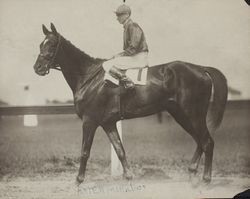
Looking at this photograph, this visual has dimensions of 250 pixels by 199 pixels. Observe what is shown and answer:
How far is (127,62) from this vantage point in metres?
2.79

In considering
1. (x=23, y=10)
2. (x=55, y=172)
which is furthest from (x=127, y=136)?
(x=23, y=10)

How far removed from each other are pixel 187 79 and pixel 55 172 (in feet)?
3.55

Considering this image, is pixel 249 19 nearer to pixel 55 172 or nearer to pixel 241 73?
pixel 241 73

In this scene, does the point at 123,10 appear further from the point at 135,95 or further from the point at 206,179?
the point at 206,179

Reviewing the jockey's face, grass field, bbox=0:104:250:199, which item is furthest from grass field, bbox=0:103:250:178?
the jockey's face

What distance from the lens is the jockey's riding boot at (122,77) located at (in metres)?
2.74

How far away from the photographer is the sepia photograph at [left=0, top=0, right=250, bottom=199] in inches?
111

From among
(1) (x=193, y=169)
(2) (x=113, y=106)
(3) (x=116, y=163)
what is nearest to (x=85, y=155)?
(3) (x=116, y=163)

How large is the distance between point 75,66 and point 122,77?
0.34 m

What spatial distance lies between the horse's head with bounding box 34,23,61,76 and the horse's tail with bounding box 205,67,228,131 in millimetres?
1020

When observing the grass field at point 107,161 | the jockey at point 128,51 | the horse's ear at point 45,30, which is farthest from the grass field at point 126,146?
the horse's ear at point 45,30

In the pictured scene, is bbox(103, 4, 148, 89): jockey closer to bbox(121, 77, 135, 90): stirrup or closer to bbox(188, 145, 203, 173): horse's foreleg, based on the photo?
bbox(121, 77, 135, 90): stirrup

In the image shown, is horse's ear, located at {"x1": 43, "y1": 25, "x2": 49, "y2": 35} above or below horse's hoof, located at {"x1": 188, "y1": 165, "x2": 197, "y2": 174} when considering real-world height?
above

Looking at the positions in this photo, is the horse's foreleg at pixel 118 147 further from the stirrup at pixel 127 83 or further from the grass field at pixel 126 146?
the stirrup at pixel 127 83
